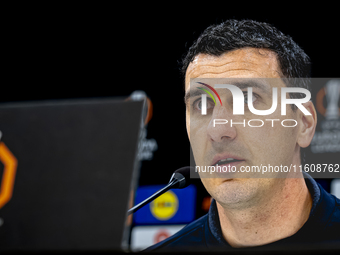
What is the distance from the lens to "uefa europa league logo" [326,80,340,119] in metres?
1.26

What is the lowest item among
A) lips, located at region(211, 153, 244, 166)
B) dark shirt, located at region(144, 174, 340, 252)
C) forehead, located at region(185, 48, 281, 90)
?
dark shirt, located at region(144, 174, 340, 252)

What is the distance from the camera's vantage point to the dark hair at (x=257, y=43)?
118cm

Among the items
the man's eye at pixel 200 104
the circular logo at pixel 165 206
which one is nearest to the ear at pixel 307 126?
the man's eye at pixel 200 104

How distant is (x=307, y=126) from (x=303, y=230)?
31 centimetres

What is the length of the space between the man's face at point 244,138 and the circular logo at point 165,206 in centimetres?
32

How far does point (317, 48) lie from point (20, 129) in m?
1.01

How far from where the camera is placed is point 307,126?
1.15 metres

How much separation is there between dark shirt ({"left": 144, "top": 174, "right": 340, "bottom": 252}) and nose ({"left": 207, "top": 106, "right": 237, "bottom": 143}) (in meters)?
0.23

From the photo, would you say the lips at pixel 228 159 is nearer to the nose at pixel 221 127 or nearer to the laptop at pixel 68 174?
the nose at pixel 221 127

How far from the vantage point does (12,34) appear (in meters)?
2.10

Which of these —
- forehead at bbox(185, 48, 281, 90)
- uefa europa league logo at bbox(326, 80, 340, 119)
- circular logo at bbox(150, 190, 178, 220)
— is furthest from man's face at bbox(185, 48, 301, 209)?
circular logo at bbox(150, 190, 178, 220)

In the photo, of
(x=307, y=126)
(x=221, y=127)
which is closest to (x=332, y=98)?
(x=307, y=126)

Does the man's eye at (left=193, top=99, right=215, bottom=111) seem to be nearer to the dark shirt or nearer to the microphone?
the microphone

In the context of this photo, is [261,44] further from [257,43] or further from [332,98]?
[332,98]
